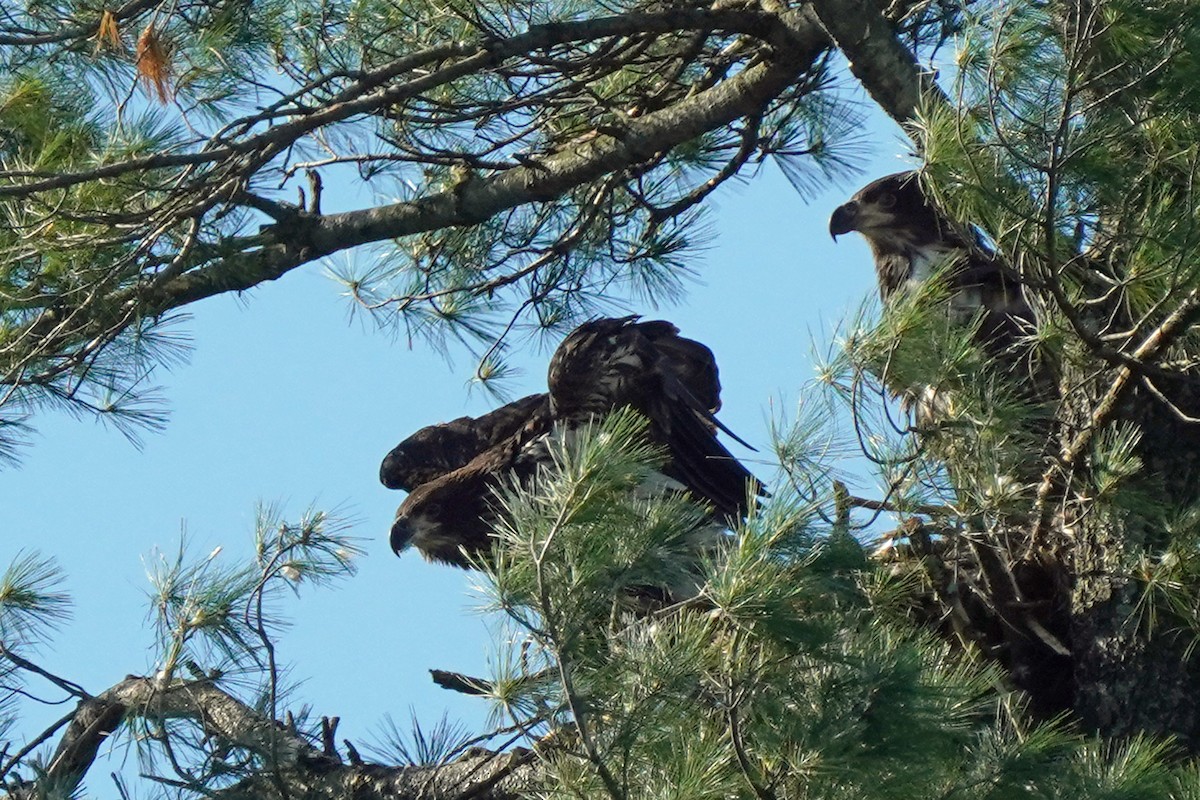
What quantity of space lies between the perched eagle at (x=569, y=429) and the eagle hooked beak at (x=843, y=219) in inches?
30.8

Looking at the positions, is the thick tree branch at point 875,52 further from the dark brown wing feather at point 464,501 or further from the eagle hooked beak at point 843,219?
the dark brown wing feather at point 464,501

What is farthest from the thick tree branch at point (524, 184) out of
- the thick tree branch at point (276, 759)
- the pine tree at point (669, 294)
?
the thick tree branch at point (276, 759)

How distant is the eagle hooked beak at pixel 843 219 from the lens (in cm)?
671

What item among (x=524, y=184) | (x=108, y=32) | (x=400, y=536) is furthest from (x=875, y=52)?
(x=400, y=536)

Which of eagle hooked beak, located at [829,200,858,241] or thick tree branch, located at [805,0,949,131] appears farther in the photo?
eagle hooked beak, located at [829,200,858,241]

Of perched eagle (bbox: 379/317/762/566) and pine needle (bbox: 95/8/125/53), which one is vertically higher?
pine needle (bbox: 95/8/125/53)

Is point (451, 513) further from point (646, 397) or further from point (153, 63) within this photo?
point (153, 63)

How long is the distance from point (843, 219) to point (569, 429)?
1.44 metres

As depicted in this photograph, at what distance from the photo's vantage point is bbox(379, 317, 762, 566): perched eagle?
234 inches

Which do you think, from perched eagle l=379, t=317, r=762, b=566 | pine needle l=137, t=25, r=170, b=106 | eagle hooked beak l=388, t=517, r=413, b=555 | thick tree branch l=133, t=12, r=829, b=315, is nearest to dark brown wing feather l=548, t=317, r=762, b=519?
perched eagle l=379, t=317, r=762, b=566

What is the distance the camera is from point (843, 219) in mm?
6727

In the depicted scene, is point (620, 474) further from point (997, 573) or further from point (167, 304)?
point (167, 304)

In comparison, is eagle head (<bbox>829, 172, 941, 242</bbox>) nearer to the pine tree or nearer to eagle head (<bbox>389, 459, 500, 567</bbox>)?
the pine tree

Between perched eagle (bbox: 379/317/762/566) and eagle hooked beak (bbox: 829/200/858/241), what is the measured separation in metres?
0.78
